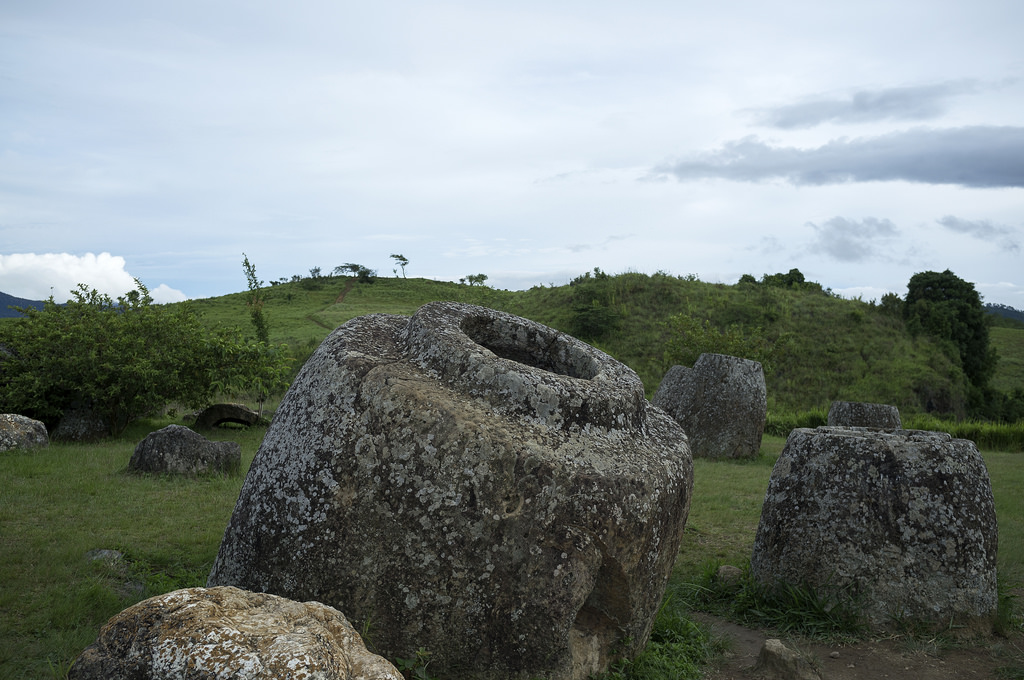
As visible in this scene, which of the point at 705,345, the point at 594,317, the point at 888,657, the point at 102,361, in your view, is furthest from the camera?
the point at 594,317

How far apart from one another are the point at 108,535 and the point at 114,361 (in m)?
8.61

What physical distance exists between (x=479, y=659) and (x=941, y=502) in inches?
161

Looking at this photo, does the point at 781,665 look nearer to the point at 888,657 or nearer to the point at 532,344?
the point at 888,657

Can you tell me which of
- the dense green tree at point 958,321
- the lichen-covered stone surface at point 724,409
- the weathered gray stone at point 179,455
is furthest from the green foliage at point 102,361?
the dense green tree at point 958,321

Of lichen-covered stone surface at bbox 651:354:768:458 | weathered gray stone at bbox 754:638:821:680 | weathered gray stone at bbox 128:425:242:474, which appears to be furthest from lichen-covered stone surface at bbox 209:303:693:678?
lichen-covered stone surface at bbox 651:354:768:458

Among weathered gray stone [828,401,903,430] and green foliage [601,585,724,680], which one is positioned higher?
weathered gray stone [828,401,903,430]

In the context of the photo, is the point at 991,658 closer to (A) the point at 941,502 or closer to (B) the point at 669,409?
(A) the point at 941,502

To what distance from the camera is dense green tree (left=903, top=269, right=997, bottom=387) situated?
1474 inches

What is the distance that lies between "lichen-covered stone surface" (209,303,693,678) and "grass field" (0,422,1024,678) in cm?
132

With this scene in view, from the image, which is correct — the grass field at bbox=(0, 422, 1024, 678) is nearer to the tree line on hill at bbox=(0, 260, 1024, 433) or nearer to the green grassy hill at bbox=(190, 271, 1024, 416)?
the tree line on hill at bbox=(0, 260, 1024, 433)

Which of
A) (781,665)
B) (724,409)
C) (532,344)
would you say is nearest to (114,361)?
(532,344)

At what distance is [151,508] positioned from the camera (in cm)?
866

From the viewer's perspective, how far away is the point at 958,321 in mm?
38375

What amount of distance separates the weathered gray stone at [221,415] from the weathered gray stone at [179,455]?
6.22 m
